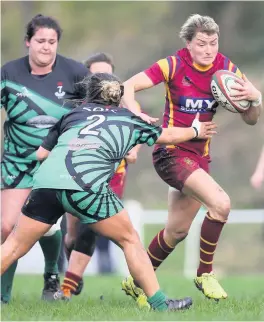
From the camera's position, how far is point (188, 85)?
8.30 metres

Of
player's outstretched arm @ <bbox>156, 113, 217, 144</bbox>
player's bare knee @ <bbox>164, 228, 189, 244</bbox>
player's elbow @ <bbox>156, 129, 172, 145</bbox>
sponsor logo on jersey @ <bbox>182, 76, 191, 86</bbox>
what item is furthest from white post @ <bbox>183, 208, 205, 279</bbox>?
player's elbow @ <bbox>156, 129, 172, 145</bbox>

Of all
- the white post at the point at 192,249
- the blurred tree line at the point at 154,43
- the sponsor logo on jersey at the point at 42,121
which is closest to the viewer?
the sponsor logo on jersey at the point at 42,121

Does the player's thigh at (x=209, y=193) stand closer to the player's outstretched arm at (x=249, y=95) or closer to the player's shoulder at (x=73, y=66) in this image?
the player's outstretched arm at (x=249, y=95)

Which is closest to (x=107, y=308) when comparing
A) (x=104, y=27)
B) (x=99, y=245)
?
(x=99, y=245)

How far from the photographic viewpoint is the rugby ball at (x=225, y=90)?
8.04 meters

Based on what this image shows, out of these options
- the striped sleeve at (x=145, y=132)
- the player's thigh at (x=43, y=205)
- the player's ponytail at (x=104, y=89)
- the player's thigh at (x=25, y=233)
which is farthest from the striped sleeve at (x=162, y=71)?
the player's thigh at (x=25, y=233)

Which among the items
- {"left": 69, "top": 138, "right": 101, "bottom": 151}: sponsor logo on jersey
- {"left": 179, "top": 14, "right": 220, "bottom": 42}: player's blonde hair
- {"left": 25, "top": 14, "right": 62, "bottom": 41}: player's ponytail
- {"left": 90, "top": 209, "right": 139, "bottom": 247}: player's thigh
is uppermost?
{"left": 179, "top": 14, "right": 220, "bottom": 42}: player's blonde hair

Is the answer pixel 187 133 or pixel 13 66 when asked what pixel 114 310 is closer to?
pixel 187 133

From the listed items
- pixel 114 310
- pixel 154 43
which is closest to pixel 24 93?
pixel 114 310

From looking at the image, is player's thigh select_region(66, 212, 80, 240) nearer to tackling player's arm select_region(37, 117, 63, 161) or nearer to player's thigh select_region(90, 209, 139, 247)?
tackling player's arm select_region(37, 117, 63, 161)

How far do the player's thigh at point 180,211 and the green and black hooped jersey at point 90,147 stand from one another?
1.24 m

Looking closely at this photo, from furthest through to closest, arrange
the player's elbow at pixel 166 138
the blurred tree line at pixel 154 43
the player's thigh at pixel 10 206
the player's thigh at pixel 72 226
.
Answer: the blurred tree line at pixel 154 43 < the player's thigh at pixel 72 226 < the player's thigh at pixel 10 206 < the player's elbow at pixel 166 138

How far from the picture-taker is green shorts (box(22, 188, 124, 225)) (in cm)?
715

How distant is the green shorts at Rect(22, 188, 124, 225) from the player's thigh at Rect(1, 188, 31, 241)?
1.36 meters
